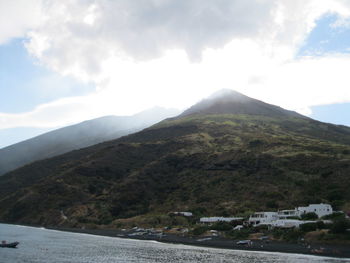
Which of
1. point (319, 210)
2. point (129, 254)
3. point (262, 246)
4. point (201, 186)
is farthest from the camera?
point (201, 186)

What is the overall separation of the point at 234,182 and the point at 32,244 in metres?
86.1

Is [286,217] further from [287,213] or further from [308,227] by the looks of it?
[308,227]

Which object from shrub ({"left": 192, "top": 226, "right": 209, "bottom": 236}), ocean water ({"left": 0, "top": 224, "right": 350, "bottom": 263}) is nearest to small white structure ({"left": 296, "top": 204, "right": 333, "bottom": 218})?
shrub ({"left": 192, "top": 226, "right": 209, "bottom": 236})

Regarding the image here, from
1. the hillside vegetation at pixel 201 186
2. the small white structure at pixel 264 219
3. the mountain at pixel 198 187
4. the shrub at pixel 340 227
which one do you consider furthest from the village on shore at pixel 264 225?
the hillside vegetation at pixel 201 186

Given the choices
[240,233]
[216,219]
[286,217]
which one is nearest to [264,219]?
[286,217]

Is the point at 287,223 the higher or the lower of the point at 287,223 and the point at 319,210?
the lower

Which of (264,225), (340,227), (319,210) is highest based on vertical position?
(319,210)

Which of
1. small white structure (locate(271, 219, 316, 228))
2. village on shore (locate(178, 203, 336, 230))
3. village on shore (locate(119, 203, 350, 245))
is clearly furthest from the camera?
village on shore (locate(178, 203, 336, 230))

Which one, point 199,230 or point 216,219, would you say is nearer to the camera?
point 199,230

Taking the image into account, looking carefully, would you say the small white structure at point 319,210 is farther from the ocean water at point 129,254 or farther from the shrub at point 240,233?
the ocean water at point 129,254

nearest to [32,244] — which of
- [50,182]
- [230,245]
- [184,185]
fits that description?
[230,245]

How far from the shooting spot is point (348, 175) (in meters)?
136

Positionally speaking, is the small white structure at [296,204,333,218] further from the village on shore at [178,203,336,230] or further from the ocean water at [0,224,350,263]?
the ocean water at [0,224,350,263]

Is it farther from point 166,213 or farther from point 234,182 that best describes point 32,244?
point 234,182
